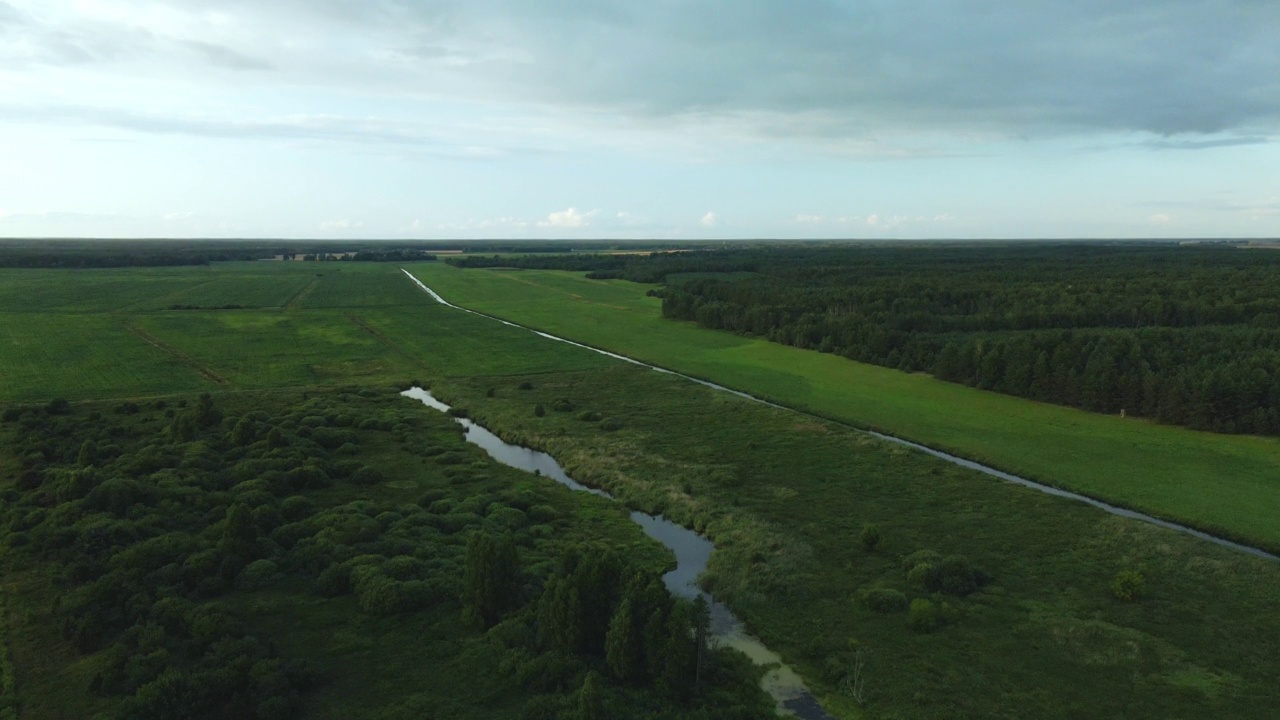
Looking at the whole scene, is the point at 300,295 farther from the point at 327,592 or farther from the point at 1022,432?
the point at 1022,432

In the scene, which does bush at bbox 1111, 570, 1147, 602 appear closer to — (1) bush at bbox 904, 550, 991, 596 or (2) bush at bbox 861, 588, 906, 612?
(1) bush at bbox 904, 550, 991, 596

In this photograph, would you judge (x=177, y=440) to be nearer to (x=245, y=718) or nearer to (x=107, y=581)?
(x=107, y=581)

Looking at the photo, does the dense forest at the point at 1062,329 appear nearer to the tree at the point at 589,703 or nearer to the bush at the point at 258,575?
the tree at the point at 589,703

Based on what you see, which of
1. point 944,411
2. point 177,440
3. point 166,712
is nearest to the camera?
point 166,712

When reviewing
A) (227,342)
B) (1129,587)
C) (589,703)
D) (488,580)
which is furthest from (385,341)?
(1129,587)

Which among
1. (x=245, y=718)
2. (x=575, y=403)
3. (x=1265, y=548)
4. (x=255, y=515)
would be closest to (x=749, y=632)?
(x=245, y=718)
